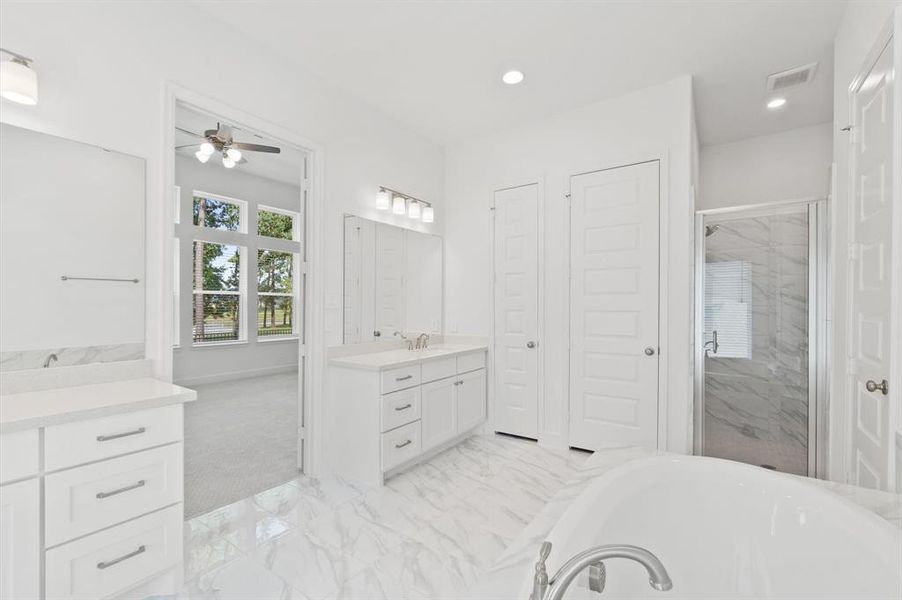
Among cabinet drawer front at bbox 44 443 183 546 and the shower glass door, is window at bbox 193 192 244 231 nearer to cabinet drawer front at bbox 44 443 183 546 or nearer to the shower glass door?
cabinet drawer front at bbox 44 443 183 546

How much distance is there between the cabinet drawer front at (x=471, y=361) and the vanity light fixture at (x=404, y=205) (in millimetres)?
1332

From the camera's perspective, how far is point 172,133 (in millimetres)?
2125

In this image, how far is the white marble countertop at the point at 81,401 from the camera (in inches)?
53.1

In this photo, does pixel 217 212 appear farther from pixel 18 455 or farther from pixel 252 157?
pixel 18 455

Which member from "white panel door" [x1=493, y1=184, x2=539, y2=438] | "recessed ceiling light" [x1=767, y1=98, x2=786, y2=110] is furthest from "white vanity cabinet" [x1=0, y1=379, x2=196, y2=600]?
"recessed ceiling light" [x1=767, y1=98, x2=786, y2=110]

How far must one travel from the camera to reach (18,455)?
4.27 ft

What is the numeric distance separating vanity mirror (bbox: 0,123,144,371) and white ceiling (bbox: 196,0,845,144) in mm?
1133

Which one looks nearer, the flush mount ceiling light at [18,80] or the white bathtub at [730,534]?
the white bathtub at [730,534]

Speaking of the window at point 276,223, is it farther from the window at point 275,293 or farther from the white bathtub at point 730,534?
the white bathtub at point 730,534

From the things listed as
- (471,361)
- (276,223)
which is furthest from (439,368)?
(276,223)

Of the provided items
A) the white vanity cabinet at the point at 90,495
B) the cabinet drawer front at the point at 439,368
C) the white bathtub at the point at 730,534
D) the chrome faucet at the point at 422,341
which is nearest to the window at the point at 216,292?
the chrome faucet at the point at 422,341

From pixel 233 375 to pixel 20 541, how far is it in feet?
16.6

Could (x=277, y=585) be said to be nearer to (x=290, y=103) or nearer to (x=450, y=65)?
(x=290, y=103)

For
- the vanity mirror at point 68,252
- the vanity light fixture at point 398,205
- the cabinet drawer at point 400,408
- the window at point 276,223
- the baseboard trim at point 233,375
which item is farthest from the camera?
the window at point 276,223
